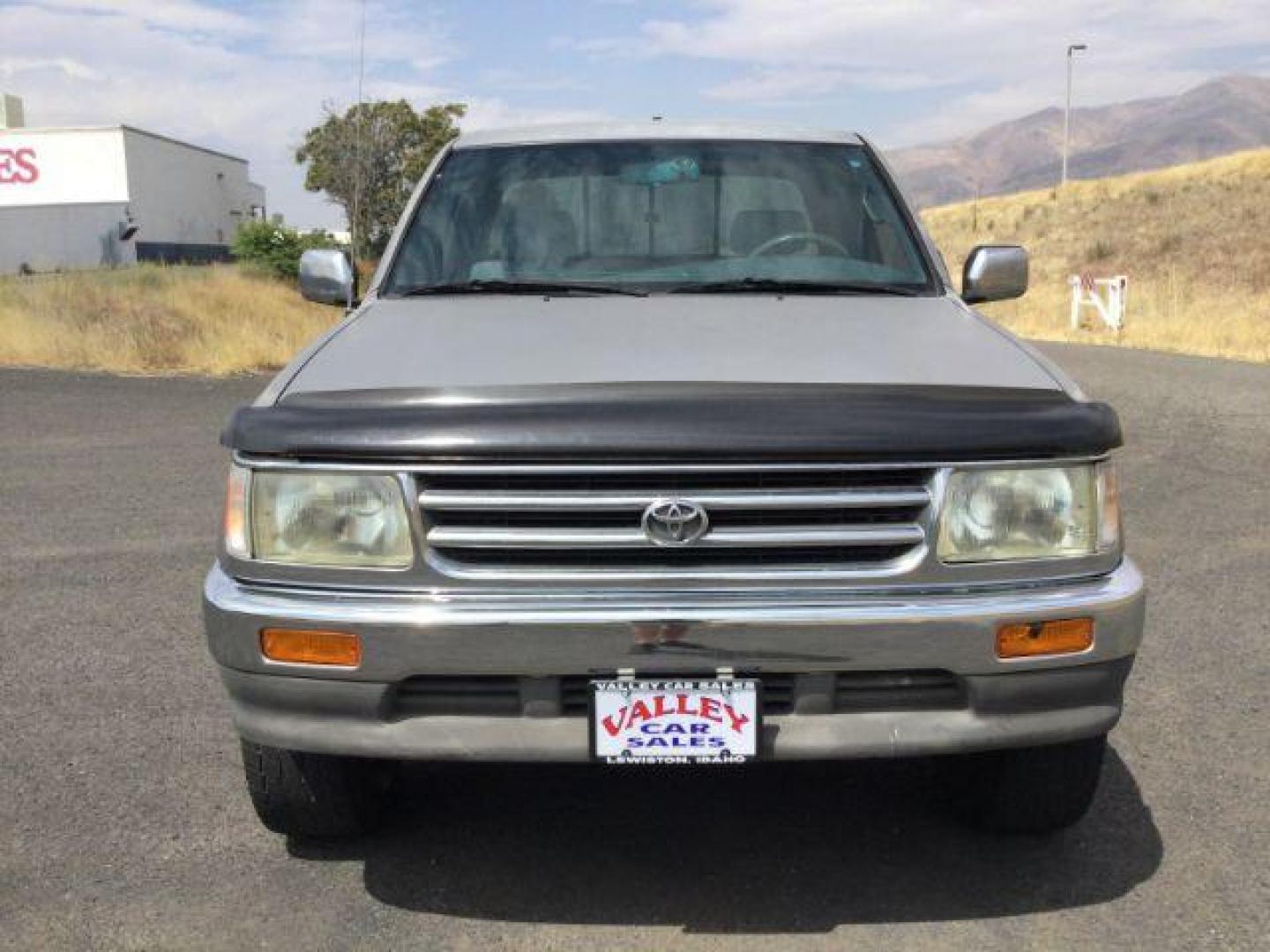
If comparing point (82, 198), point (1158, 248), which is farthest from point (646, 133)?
point (82, 198)

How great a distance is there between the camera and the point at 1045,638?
2.67 metres

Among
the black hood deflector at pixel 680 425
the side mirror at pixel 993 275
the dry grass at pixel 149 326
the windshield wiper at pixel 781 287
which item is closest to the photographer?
the black hood deflector at pixel 680 425

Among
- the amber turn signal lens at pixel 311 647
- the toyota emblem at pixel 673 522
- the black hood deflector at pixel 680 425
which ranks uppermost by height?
the black hood deflector at pixel 680 425

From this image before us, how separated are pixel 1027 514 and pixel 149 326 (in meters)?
14.8

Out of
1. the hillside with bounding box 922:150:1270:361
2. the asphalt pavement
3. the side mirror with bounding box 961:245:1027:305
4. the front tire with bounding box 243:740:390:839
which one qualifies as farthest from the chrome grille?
the hillside with bounding box 922:150:1270:361

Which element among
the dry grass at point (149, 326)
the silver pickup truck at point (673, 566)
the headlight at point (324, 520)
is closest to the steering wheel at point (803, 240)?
the silver pickup truck at point (673, 566)

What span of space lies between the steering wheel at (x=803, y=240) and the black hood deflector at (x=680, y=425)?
1.45 m

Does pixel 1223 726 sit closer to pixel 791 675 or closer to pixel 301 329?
pixel 791 675

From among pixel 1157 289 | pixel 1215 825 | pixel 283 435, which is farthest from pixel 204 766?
pixel 1157 289

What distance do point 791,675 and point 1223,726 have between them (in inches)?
→ 82.3

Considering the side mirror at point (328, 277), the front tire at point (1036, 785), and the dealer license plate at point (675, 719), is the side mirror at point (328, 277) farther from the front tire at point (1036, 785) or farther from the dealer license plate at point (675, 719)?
the front tire at point (1036, 785)

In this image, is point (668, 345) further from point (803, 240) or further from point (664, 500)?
point (803, 240)

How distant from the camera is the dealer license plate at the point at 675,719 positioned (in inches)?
103

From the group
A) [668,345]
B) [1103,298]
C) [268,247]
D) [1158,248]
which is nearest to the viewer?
[668,345]
